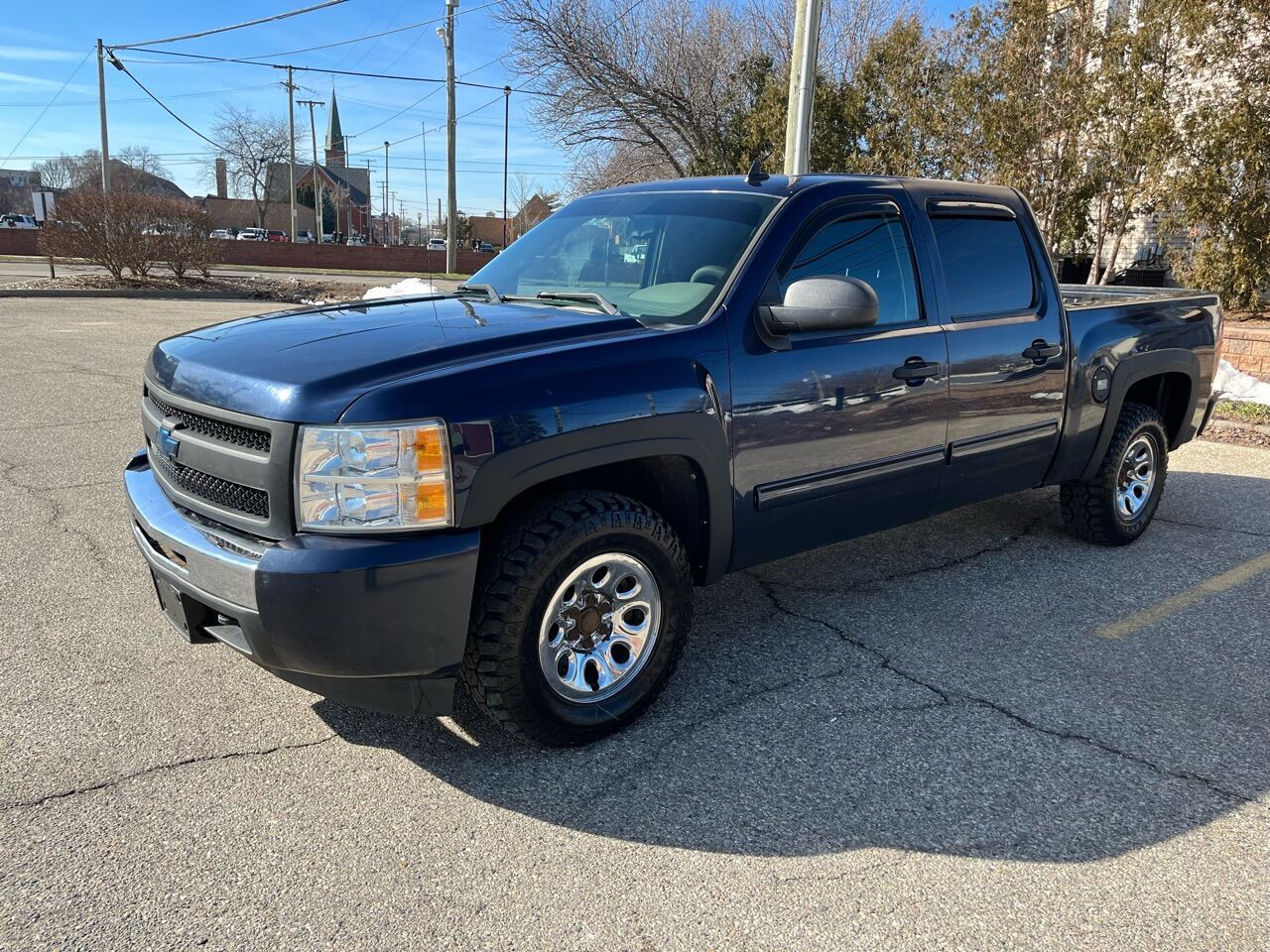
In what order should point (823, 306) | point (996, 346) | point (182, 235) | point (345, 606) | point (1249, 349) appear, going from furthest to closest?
point (182, 235) < point (1249, 349) < point (996, 346) < point (823, 306) < point (345, 606)

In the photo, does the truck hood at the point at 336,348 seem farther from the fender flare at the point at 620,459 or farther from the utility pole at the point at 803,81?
the utility pole at the point at 803,81

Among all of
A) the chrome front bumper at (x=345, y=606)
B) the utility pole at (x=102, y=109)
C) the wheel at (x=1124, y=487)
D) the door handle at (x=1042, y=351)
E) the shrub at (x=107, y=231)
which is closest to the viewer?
the chrome front bumper at (x=345, y=606)

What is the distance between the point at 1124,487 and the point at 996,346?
1.70 meters

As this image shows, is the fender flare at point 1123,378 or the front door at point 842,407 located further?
the fender flare at point 1123,378

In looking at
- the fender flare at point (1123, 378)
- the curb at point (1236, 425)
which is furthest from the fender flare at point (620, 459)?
the curb at point (1236, 425)

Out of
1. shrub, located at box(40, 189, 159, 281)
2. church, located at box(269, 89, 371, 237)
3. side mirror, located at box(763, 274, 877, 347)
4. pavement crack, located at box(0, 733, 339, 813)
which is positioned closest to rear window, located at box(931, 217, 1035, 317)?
side mirror, located at box(763, 274, 877, 347)

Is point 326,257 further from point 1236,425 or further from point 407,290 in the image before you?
point 1236,425

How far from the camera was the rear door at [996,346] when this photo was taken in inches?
166

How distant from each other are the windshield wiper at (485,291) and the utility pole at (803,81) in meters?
6.22

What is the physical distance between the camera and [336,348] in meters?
2.98

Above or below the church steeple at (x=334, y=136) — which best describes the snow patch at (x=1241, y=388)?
below

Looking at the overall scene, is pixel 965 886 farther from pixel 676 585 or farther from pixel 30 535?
pixel 30 535

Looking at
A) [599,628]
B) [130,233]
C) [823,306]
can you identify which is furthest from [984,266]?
[130,233]

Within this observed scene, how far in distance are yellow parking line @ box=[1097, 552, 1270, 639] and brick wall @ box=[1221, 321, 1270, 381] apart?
247 inches
